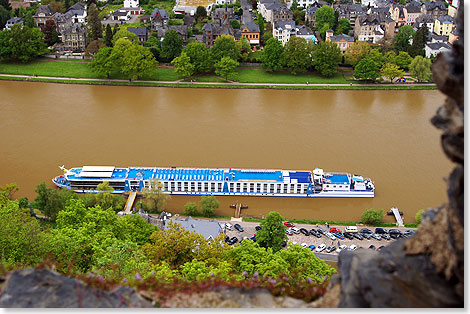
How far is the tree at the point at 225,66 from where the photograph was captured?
34938mm

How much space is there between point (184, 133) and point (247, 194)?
18.4 ft

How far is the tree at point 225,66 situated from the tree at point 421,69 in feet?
36.1

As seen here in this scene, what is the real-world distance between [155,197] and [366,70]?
19.0m

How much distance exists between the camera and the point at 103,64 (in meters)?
35.0

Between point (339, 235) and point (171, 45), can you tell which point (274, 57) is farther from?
point (339, 235)

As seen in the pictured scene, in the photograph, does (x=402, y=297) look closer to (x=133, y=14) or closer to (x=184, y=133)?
(x=184, y=133)

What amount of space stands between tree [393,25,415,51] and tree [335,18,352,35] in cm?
468

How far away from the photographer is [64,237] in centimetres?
1380

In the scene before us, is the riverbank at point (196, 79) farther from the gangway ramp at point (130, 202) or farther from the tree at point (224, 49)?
the gangway ramp at point (130, 202)

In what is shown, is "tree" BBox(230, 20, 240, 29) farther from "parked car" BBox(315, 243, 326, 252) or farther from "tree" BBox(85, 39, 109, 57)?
"parked car" BBox(315, 243, 326, 252)

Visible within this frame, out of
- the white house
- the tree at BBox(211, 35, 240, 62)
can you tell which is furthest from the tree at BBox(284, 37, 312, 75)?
the white house

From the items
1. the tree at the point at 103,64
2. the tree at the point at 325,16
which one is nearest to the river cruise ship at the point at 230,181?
the tree at the point at 103,64

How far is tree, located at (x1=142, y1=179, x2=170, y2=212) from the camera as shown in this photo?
20406 millimetres

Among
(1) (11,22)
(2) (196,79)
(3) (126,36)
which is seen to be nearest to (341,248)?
(2) (196,79)
